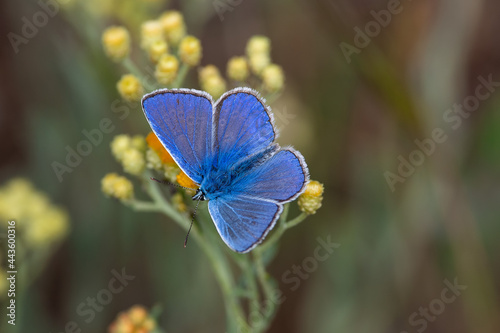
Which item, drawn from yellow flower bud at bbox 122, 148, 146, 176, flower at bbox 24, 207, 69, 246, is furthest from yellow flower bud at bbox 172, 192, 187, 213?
flower at bbox 24, 207, 69, 246

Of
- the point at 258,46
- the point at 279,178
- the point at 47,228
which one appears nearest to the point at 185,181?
the point at 279,178

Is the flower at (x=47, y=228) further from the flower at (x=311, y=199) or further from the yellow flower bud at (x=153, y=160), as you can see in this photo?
the flower at (x=311, y=199)

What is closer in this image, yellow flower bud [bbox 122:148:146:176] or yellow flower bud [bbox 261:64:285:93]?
yellow flower bud [bbox 122:148:146:176]

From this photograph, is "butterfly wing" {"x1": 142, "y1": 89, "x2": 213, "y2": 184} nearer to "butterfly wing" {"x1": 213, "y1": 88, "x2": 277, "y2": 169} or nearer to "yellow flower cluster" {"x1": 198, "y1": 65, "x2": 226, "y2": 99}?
"butterfly wing" {"x1": 213, "y1": 88, "x2": 277, "y2": 169}

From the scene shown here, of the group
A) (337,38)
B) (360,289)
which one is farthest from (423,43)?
(360,289)

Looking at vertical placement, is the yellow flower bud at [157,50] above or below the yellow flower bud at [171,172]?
above

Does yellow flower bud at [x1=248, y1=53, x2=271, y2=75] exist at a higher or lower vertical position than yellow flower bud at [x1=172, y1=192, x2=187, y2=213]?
higher

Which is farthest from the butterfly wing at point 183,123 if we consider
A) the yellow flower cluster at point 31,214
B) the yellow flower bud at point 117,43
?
the yellow flower cluster at point 31,214

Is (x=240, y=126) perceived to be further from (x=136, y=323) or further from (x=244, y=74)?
(x=136, y=323)
